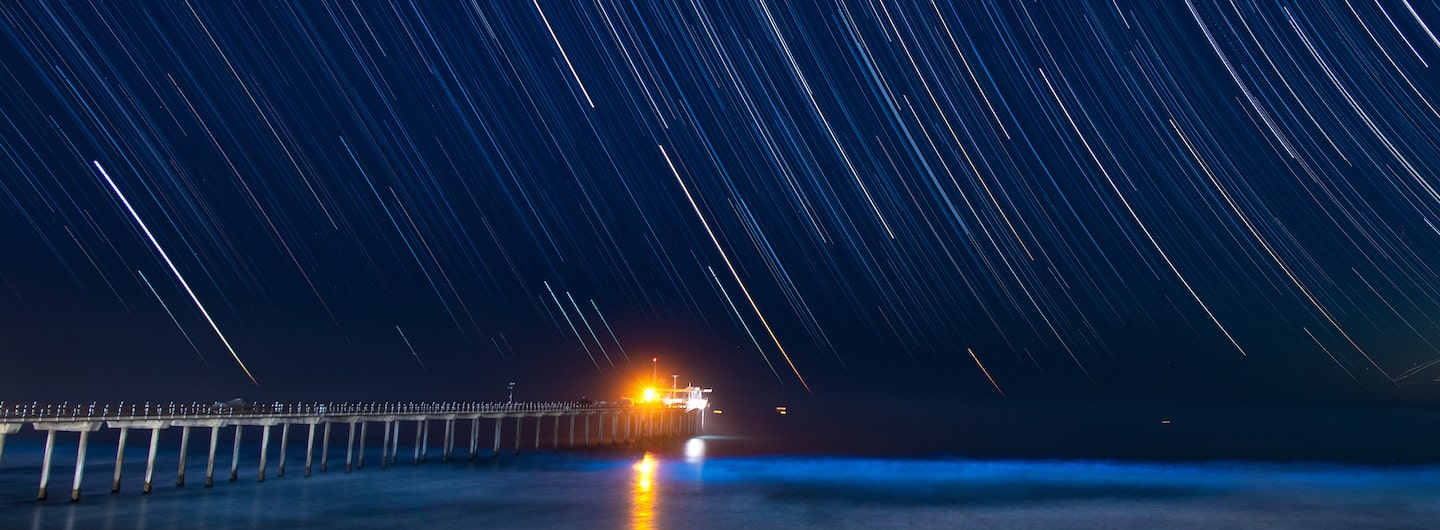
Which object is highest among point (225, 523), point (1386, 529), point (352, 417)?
point (352, 417)

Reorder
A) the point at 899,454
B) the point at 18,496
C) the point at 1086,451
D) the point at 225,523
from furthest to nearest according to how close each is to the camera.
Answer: the point at 1086,451
the point at 899,454
the point at 18,496
the point at 225,523

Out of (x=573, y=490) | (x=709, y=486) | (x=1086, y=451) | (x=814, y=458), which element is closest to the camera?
(x=573, y=490)

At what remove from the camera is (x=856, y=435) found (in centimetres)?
14662

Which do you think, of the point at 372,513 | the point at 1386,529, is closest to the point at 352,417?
the point at 372,513

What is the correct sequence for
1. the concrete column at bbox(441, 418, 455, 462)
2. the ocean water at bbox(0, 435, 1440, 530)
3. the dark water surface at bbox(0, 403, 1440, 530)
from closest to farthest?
1. the ocean water at bbox(0, 435, 1440, 530)
2. the dark water surface at bbox(0, 403, 1440, 530)
3. the concrete column at bbox(441, 418, 455, 462)

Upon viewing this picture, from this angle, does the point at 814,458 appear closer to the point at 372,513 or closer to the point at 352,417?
the point at 352,417

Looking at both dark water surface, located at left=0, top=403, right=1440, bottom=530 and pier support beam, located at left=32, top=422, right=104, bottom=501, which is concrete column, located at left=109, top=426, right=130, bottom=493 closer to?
dark water surface, located at left=0, top=403, right=1440, bottom=530

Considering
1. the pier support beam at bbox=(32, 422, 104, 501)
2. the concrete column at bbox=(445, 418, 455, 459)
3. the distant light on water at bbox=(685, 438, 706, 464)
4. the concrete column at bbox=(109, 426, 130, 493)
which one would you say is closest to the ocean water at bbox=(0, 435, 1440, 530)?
the concrete column at bbox=(109, 426, 130, 493)

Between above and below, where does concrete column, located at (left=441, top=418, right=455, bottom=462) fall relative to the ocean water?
above

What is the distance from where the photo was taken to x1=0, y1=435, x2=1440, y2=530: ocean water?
41.9 metres

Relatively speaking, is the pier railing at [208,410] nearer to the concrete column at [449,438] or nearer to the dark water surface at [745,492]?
the concrete column at [449,438]

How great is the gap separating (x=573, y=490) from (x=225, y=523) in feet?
67.3

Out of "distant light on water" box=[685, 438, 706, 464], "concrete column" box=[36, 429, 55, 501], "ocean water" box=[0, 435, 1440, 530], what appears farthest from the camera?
"distant light on water" box=[685, 438, 706, 464]

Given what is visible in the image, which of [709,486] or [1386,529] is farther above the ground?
[709,486]
